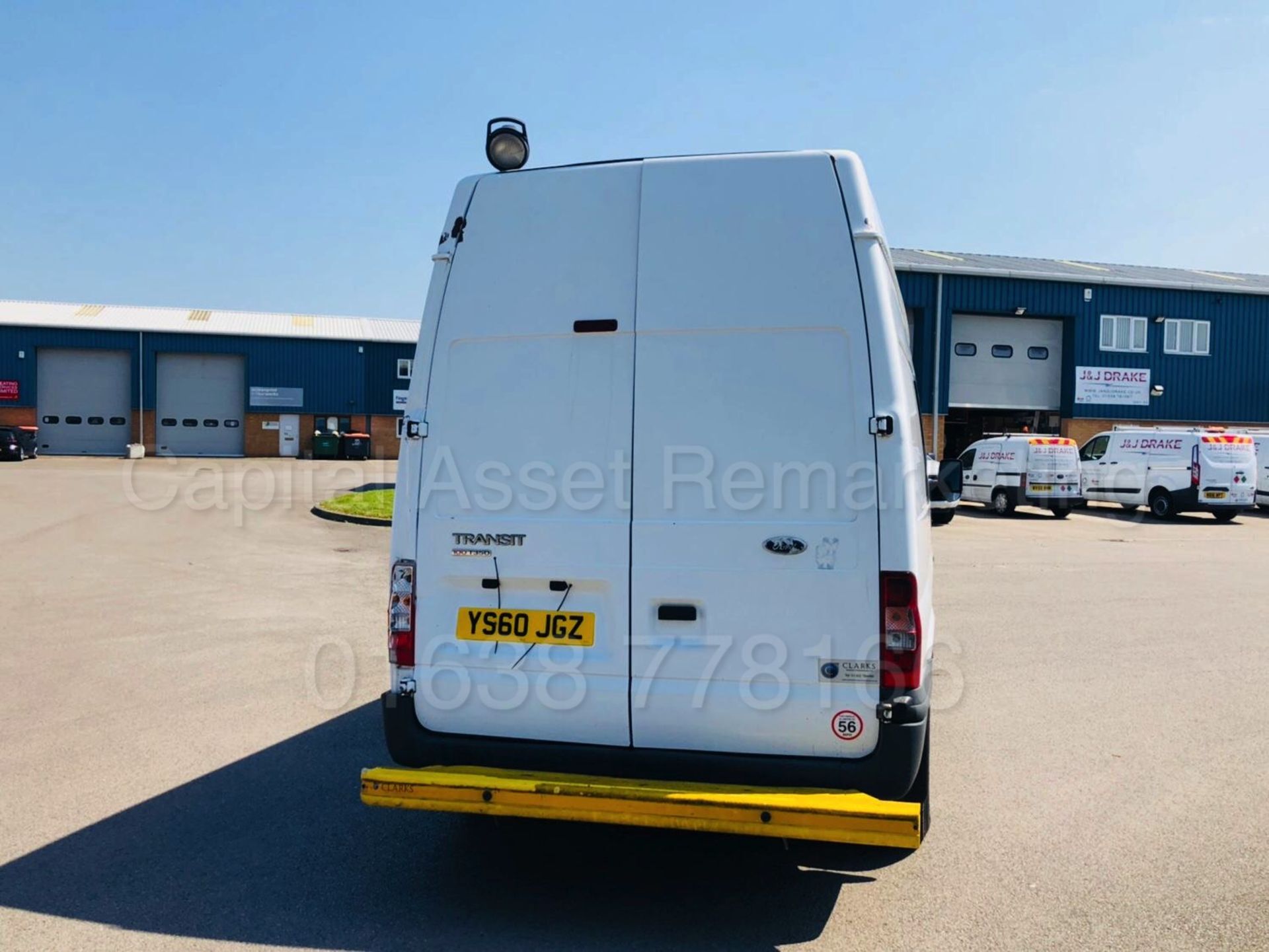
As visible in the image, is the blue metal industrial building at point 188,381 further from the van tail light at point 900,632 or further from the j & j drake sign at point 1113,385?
the van tail light at point 900,632

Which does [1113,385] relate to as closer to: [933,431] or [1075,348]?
[1075,348]

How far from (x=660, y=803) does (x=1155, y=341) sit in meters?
39.9

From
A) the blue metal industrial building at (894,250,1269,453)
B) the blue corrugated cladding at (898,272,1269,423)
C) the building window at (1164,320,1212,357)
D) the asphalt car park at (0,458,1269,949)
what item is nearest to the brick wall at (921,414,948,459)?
the blue metal industrial building at (894,250,1269,453)

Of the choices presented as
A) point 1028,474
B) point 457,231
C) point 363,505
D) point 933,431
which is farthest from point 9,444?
point 457,231

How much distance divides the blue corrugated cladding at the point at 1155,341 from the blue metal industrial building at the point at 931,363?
57 mm

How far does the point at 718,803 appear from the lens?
3412mm

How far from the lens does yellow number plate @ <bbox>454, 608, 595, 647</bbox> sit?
12.4 ft

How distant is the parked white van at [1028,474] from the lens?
22.8 meters

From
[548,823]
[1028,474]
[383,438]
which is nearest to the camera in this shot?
[548,823]

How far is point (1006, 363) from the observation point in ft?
121

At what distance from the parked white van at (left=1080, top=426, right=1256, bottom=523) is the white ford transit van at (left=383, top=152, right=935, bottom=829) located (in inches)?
859

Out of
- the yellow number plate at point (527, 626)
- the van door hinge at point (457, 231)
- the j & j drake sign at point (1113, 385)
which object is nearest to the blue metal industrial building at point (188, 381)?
the j & j drake sign at point (1113, 385)

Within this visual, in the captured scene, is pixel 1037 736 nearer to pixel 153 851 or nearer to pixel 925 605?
pixel 925 605

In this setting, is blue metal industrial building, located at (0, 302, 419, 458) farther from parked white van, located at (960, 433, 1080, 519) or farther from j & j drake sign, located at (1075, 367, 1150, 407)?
parked white van, located at (960, 433, 1080, 519)
